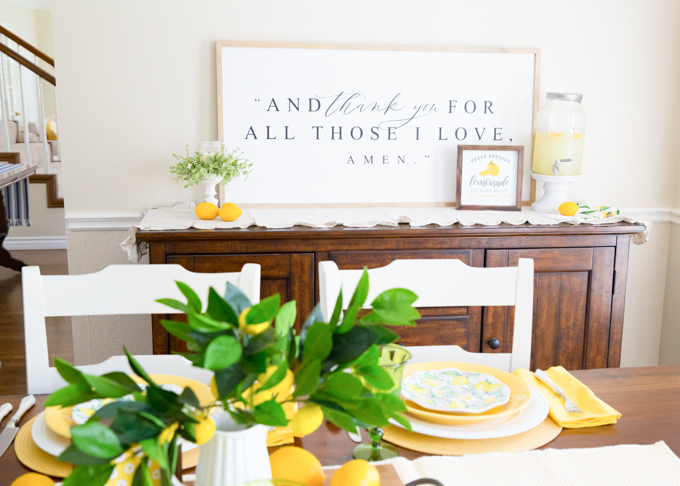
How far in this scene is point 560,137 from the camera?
7.38 ft

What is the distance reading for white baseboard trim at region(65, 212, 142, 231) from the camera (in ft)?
7.50

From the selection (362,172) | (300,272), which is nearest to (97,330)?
(300,272)

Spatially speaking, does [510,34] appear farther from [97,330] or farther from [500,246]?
[97,330]

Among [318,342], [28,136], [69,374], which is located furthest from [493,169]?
[28,136]

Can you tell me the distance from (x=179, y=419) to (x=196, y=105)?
192cm

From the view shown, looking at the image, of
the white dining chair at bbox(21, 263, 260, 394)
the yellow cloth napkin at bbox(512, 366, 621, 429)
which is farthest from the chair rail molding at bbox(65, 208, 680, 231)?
the yellow cloth napkin at bbox(512, 366, 621, 429)

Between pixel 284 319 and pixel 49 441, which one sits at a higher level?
pixel 284 319

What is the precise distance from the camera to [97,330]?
2377 millimetres

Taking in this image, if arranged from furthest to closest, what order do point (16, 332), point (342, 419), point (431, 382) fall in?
1. point (16, 332)
2. point (431, 382)
3. point (342, 419)

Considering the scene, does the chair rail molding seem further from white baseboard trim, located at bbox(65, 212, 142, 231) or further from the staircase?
the staircase

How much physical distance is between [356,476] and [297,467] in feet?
0.23

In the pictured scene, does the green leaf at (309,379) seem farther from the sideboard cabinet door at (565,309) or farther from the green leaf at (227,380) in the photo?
the sideboard cabinet door at (565,309)

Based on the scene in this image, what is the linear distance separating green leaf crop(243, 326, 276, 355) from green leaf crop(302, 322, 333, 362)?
4cm

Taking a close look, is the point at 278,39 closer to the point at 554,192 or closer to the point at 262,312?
the point at 554,192
